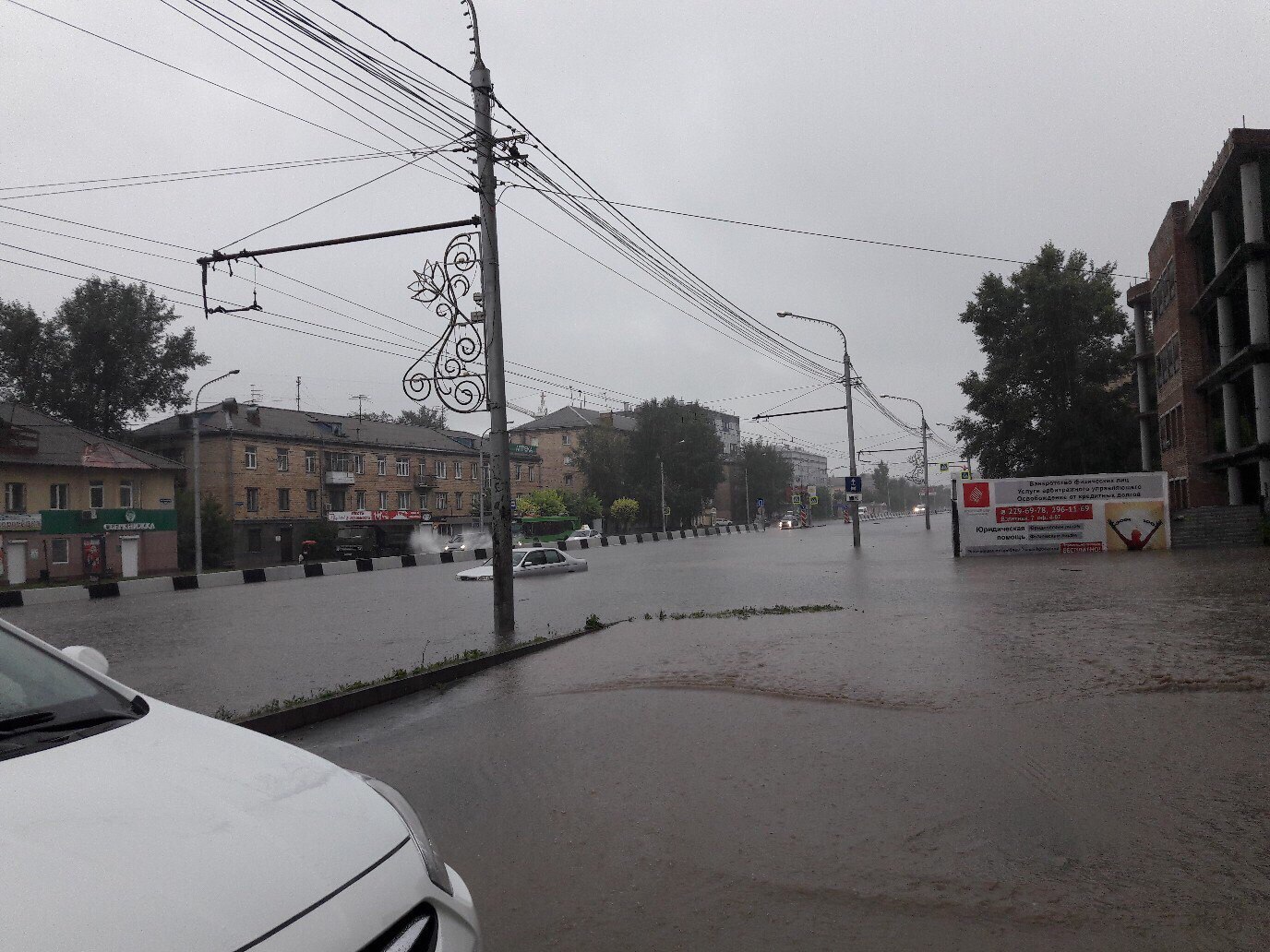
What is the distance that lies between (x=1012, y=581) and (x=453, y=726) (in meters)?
13.5

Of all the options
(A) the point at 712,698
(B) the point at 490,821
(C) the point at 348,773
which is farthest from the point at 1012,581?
(C) the point at 348,773

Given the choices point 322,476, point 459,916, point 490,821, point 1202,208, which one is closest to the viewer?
point 459,916

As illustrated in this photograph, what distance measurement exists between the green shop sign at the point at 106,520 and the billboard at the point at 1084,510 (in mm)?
39656

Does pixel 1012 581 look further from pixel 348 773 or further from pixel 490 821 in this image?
pixel 348 773

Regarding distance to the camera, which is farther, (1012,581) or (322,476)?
(322,476)

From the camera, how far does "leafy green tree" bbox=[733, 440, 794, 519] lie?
110 meters

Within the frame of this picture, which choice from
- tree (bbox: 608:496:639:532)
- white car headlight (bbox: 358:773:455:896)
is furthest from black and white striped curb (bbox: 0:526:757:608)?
tree (bbox: 608:496:639:532)

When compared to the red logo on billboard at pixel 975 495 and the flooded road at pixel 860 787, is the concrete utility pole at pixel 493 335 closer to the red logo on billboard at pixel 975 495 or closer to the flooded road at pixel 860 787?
the flooded road at pixel 860 787

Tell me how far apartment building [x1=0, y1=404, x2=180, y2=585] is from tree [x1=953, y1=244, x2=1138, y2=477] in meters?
43.4

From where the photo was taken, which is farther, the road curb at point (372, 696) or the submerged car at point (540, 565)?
the submerged car at point (540, 565)

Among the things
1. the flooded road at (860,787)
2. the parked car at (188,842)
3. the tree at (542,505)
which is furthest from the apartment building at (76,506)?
the parked car at (188,842)

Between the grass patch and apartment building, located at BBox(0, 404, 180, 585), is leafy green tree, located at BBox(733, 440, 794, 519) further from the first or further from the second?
the grass patch

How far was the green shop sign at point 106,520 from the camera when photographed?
42312 mm

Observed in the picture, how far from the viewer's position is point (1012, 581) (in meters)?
17.2
